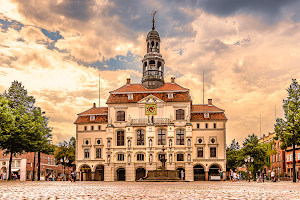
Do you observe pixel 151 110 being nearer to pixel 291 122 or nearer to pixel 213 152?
pixel 213 152

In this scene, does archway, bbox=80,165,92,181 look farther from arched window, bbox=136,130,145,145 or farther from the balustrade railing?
the balustrade railing

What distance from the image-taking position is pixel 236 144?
101 m

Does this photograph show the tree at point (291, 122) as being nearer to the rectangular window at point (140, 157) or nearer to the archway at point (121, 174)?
the rectangular window at point (140, 157)

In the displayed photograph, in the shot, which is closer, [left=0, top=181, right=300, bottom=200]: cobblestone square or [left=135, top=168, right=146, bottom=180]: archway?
[left=0, top=181, right=300, bottom=200]: cobblestone square

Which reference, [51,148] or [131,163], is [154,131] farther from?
[51,148]

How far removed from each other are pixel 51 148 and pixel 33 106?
25.8 feet

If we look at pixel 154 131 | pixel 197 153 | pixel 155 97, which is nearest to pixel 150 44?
pixel 155 97

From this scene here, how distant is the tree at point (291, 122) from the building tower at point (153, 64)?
2979cm

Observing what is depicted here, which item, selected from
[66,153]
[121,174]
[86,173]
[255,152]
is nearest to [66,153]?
[66,153]

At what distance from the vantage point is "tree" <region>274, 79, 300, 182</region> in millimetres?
42438

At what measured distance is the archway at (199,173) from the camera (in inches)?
2445

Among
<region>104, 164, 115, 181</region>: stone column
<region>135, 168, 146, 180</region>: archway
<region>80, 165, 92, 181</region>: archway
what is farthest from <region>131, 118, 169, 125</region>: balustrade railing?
<region>80, 165, 92, 181</region>: archway

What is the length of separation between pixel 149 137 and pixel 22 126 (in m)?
24.6

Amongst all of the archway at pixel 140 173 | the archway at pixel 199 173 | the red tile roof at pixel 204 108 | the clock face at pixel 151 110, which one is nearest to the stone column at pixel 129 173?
the archway at pixel 140 173
